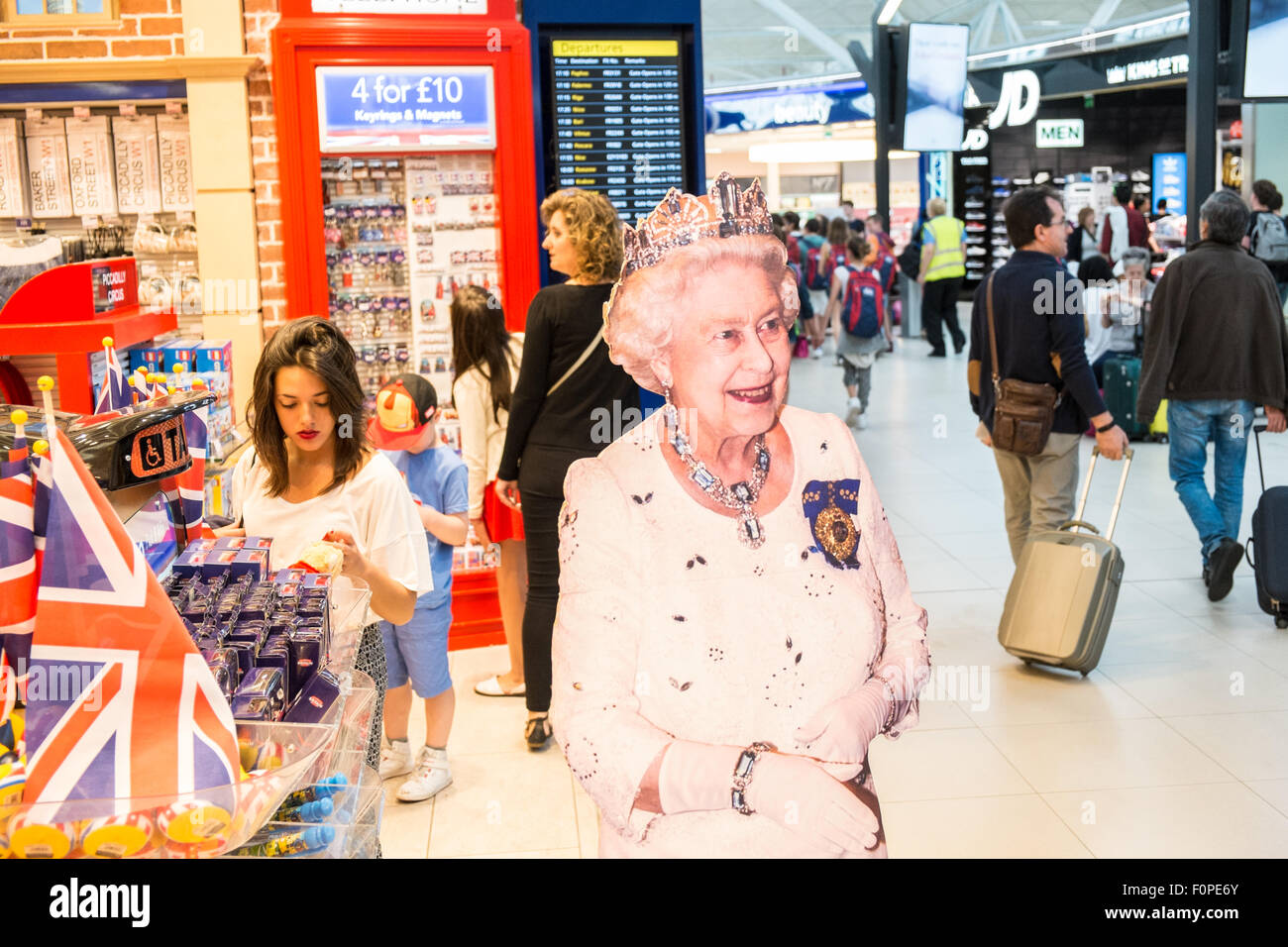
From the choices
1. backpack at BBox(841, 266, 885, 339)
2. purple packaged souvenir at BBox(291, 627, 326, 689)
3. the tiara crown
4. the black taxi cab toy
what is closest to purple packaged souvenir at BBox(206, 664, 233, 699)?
purple packaged souvenir at BBox(291, 627, 326, 689)

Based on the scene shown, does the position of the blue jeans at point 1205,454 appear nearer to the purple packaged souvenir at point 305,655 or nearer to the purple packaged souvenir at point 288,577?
the purple packaged souvenir at point 288,577

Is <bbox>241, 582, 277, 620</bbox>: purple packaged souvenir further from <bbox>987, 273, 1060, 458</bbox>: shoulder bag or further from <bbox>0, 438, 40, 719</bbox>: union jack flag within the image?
<bbox>987, 273, 1060, 458</bbox>: shoulder bag

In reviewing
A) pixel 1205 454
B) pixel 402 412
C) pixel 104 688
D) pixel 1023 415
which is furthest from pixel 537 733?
pixel 1205 454

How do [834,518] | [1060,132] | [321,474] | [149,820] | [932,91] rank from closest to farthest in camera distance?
1. [149,820]
2. [834,518]
3. [321,474]
4. [932,91]
5. [1060,132]

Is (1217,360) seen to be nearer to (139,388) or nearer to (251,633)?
(139,388)

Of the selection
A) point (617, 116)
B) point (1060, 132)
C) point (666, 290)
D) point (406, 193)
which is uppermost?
point (1060, 132)

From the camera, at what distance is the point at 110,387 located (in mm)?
2877

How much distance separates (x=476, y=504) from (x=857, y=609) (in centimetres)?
308

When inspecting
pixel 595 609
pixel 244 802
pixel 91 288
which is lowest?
pixel 244 802

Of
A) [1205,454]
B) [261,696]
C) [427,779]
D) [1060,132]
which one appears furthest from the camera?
[1060,132]

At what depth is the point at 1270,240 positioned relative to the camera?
9.73 meters

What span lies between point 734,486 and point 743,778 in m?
0.41
